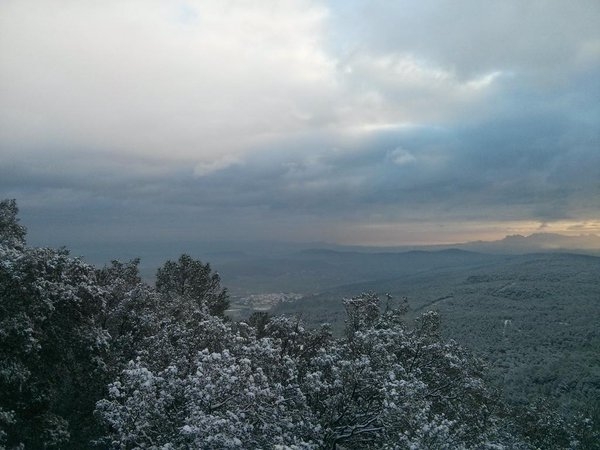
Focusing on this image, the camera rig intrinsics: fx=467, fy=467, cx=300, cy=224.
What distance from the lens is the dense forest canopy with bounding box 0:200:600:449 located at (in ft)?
42.9

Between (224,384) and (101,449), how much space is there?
9979 mm

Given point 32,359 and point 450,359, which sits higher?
point 32,359

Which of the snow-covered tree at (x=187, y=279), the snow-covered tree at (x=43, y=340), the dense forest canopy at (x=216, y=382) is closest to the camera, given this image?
the dense forest canopy at (x=216, y=382)

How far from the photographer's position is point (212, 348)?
1848 centimetres

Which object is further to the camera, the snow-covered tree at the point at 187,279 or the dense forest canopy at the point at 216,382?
the snow-covered tree at the point at 187,279

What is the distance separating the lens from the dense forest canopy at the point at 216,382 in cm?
1309

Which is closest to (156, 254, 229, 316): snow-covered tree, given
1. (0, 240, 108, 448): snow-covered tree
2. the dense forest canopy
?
the dense forest canopy

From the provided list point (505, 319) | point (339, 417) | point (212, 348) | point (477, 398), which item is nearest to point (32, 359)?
point (212, 348)

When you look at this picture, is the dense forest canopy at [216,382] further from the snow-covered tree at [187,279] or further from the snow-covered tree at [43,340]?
the snow-covered tree at [187,279]

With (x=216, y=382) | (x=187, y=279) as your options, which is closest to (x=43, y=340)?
(x=216, y=382)

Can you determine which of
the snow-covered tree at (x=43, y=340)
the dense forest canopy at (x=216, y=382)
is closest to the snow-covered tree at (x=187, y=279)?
the dense forest canopy at (x=216, y=382)

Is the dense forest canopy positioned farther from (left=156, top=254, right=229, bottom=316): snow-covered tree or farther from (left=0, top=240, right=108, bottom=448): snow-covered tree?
(left=156, top=254, right=229, bottom=316): snow-covered tree

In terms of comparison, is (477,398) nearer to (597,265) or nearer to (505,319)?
(505,319)

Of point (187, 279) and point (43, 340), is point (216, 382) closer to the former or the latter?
point (43, 340)
